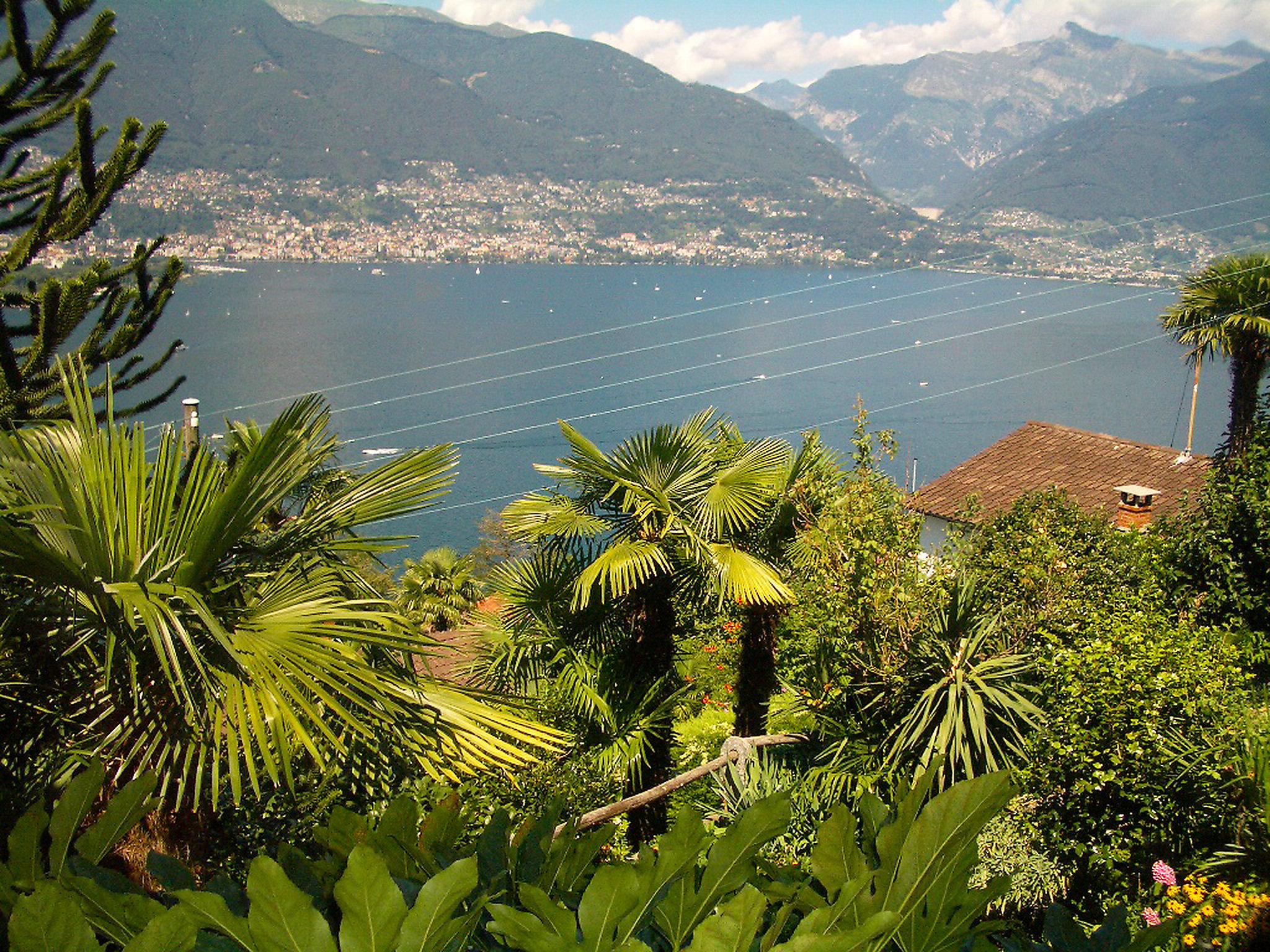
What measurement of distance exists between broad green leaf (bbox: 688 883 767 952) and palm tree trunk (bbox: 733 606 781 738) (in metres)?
6.67

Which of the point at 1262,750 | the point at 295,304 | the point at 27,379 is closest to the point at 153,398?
the point at 27,379

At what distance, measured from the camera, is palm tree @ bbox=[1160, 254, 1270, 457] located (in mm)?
15016

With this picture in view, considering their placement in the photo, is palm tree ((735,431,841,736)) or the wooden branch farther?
palm tree ((735,431,841,736))

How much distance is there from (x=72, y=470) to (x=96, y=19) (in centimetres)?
606

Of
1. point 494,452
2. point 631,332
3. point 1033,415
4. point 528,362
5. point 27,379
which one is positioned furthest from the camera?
point 631,332

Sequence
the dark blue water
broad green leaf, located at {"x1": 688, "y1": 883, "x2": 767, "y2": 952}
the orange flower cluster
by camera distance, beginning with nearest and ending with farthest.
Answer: broad green leaf, located at {"x1": 688, "y1": 883, "x2": 767, "y2": 952}, the orange flower cluster, the dark blue water

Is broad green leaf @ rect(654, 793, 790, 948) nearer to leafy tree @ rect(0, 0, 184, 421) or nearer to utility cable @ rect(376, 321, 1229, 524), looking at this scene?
leafy tree @ rect(0, 0, 184, 421)

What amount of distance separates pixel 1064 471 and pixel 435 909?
22895 millimetres

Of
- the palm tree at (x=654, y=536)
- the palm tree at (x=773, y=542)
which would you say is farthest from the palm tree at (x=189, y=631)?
the palm tree at (x=773, y=542)

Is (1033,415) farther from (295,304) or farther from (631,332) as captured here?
(295,304)

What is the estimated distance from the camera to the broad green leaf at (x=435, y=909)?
1.22 metres

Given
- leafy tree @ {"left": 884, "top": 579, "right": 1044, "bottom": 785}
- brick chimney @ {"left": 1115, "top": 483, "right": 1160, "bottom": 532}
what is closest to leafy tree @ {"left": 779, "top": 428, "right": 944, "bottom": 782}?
leafy tree @ {"left": 884, "top": 579, "right": 1044, "bottom": 785}

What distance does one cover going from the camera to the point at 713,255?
191875 mm

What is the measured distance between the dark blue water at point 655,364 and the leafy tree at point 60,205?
15.0m
